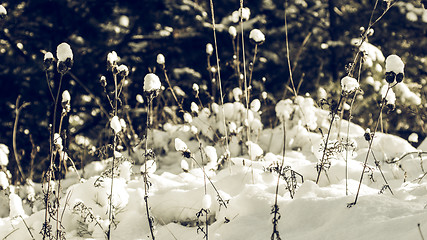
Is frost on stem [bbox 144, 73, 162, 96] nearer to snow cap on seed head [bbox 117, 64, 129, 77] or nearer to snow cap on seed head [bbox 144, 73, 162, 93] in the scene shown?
snow cap on seed head [bbox 144, 73, 162, 93]

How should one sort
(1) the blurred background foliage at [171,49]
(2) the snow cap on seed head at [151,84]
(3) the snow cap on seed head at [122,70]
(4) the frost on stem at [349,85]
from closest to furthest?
(2) the snow cap on seed head at [151,84], (4) the frost on stem at [349,85], (3) the snow cap on seed head at [122,70], (1) the blurred background foliage at [171,49]

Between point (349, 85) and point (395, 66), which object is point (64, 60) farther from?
point (395, 66)

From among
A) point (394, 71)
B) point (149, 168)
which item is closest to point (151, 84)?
point (149, 168)

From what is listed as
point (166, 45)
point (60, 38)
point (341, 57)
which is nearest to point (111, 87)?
point (166, 45)

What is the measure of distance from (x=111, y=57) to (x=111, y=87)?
4970 mm

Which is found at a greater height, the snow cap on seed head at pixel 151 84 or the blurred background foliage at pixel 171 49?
the blurred background foliage at pixel 171 49

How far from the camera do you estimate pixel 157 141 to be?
4215 millimetres

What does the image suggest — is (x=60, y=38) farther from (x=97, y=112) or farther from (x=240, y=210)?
(x=240, y=210)

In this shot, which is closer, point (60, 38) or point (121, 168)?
point (121, 168)

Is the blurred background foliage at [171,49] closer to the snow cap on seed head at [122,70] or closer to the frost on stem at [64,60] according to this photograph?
the snow cap on seed head at [122,70]

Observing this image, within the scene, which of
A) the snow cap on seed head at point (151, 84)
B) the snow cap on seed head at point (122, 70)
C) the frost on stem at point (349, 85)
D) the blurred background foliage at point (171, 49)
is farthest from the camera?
the blurred background foliage at point (171, 49)

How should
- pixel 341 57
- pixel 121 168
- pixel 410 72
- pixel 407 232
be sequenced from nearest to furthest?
pixel 407 232 < pixel 121 168 < pixel 341 57 < pixel 410 72

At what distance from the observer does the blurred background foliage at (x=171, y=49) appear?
554cm

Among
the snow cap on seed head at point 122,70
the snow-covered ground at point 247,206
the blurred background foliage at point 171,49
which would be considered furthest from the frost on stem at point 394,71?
the blurred background foliage at point 171,49
